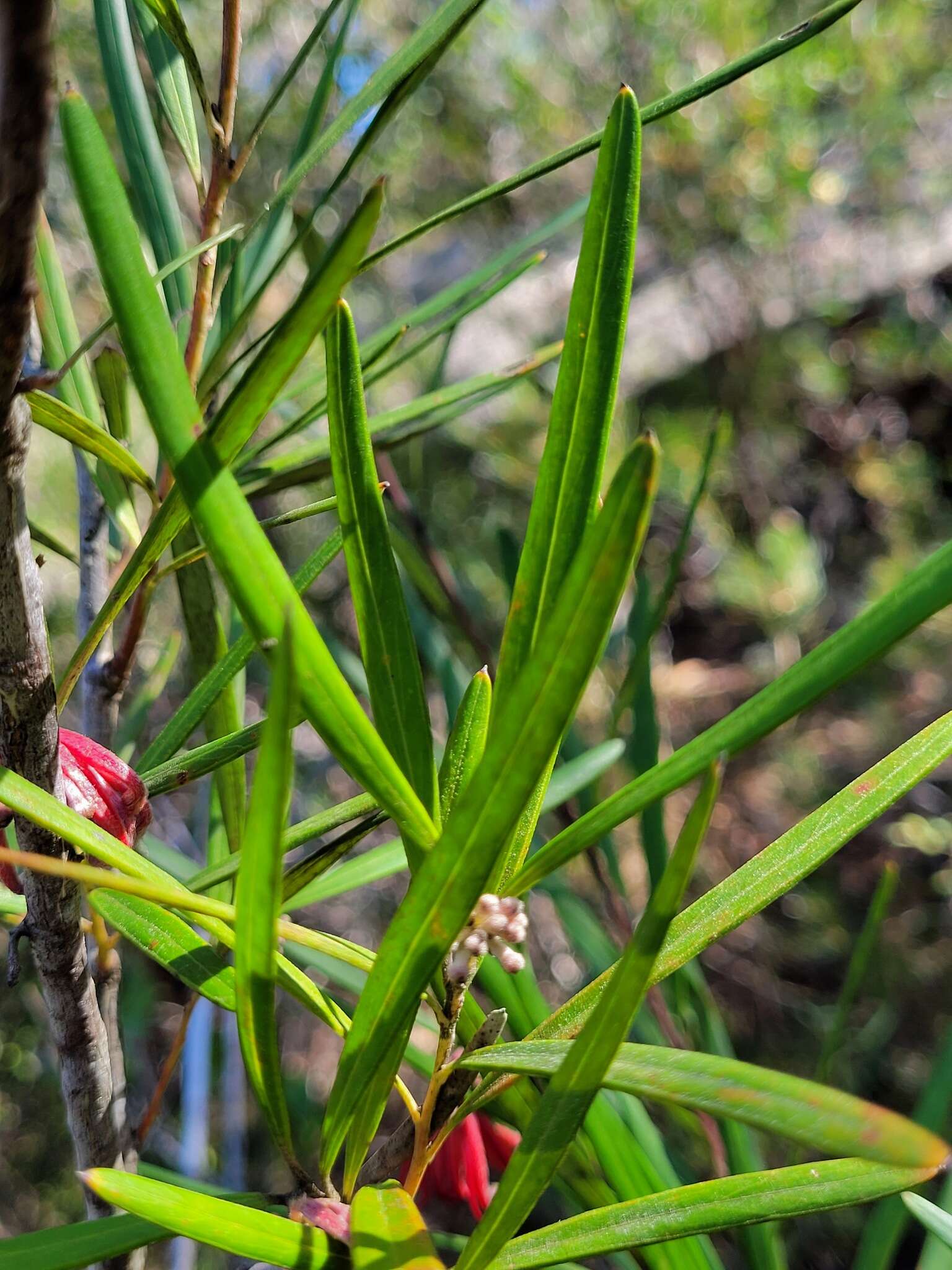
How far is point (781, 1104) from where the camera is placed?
0.13 metres

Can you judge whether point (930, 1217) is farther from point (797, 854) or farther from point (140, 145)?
point (140, 145)

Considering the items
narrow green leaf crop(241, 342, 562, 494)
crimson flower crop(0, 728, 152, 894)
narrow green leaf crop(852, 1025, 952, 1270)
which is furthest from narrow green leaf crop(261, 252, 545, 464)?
narrow green leaf crop(852, 1025, 952, 1270)

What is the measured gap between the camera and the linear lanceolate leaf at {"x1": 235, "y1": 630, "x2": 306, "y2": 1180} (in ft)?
0.39

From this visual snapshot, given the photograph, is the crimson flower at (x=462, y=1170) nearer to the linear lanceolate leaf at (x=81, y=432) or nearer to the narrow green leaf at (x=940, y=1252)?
the narrow green leaf at (x=940, y=1252)

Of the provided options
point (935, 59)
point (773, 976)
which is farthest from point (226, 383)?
point (935, 59)

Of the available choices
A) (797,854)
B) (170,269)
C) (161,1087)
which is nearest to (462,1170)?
(161,1087)

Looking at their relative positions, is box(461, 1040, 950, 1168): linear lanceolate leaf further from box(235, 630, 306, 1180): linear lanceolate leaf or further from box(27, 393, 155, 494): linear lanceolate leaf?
box(27, 393, 155, 494): linear lanceolate leaf

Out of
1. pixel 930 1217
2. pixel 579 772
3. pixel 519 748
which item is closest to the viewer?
pixel 519 748

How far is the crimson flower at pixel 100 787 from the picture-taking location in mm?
219

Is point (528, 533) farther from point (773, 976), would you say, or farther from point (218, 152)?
point (773, 976)

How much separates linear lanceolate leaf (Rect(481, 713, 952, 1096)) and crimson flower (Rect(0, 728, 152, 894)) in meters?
0.11

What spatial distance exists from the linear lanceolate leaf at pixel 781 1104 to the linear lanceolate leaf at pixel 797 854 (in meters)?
0.04

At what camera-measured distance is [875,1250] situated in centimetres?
33

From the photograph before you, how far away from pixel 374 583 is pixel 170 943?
10 cm
